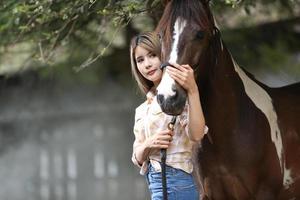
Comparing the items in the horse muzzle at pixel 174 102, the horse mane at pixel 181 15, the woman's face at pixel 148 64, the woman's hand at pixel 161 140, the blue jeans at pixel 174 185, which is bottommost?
the blue jeans at pixel 174 185

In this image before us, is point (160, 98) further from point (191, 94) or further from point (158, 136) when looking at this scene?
point (158, 136)

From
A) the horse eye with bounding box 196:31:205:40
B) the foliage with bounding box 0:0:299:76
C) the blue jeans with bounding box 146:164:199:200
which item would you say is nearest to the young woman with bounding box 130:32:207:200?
the blue jeans with bounding box 146:164:199:200

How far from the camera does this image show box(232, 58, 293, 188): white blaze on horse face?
4461mm

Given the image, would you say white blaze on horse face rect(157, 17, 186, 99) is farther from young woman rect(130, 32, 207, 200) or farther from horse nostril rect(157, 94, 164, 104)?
young woman rect(130, 32, 207, 200)

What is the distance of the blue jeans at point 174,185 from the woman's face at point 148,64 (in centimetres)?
46

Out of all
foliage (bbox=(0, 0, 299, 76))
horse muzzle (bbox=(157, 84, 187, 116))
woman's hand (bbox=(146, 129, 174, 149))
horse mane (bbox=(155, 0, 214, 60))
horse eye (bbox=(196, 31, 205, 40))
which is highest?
foliage (bbox=(0, 0, 299, 76))

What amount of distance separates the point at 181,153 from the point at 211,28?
2.11 feet

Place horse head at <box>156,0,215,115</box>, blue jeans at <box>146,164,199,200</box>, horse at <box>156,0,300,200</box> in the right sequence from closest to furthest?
horse head at <box>156,0,215,115</box>, blue jeans at <box>146,164,199,200</box>, horse at <box>156,0,300,200</box>

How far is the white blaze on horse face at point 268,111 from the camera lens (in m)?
4.46

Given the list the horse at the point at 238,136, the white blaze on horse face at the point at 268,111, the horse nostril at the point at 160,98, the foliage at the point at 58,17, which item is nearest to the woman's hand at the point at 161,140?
the horse nostril at the point at 160,98

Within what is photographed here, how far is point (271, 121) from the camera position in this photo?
14.8ft

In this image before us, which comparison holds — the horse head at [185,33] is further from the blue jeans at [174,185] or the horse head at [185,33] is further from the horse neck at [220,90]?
the blue jeans at [174,185]

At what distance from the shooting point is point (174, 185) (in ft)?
13.0

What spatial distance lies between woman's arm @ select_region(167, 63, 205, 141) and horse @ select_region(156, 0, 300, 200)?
0.84 ft
